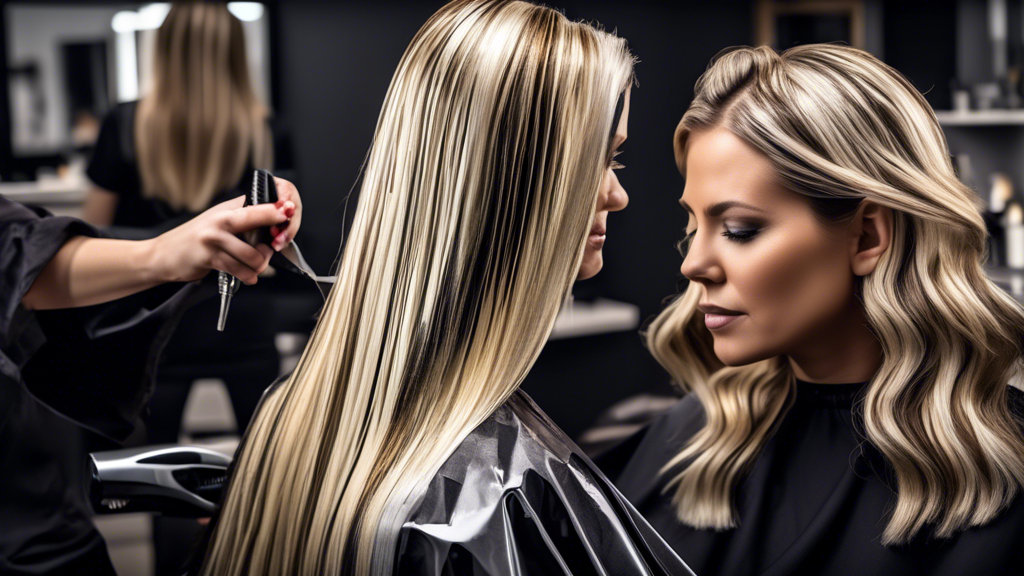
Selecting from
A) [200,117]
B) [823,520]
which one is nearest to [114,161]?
[200,117]

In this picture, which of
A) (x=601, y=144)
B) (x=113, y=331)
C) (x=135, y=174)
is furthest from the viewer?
(x=135, y=174)

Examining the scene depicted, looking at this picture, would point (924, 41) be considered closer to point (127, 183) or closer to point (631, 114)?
point (631, 114)

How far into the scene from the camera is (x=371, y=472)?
93 cm

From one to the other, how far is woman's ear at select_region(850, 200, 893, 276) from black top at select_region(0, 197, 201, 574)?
101 cm

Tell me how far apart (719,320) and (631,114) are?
162 centimetres

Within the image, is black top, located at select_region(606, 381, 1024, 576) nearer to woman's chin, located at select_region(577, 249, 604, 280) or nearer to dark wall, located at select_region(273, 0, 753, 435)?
woman's chin, located at select_region(577, 249, 604, 280)

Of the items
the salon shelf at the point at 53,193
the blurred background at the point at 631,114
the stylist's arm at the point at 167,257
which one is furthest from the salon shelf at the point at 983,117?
the salon shelf at the point at 53,193

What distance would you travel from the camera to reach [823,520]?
3.79 ft

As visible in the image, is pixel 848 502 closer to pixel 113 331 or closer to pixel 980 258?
pixel 980 258

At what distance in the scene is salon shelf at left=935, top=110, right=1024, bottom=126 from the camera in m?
2.96

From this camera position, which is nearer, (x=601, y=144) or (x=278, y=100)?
(x=601, y=144)

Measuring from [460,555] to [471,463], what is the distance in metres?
0.11

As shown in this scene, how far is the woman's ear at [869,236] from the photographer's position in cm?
107

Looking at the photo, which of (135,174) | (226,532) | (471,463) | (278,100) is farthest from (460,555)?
(278,100)
